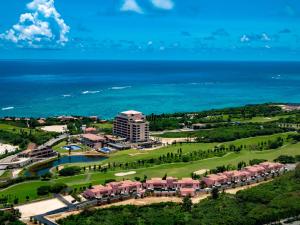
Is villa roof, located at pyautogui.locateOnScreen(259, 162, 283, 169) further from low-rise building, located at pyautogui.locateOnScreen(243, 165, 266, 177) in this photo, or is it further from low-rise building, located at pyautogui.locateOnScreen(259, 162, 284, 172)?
low-rise building, located at pyautogui.locateOnScreen(243, 165, 266, 177)

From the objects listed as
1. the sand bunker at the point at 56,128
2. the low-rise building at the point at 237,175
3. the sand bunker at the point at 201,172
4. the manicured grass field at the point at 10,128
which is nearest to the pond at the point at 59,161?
the sand bunker at the point at 201,172

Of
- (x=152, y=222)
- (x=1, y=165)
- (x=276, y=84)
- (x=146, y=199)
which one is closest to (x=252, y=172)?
(x=146, y=199)

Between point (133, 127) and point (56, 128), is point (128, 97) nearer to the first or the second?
point (56, 128)

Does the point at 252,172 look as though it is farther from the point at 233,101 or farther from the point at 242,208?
the point at 233,101

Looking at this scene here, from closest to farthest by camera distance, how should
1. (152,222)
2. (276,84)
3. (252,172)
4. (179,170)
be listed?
(152,222)
(252,172)
(179,170)
(276,84)

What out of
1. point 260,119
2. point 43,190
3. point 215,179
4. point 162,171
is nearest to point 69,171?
point 43,190

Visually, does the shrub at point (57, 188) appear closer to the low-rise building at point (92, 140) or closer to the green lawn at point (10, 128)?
the low-rise building at point (92, 140)
